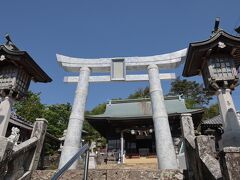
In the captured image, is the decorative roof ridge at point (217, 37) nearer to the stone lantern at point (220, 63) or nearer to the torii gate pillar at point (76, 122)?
the stone lantern at point (220, 63)

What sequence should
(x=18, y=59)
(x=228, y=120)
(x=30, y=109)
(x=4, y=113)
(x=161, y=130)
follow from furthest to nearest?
(x=30, y=109)
(x=161, y=130)
(x=18, y=59)
(x=4, y=113)
(x=228, y=120)

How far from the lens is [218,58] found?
6355 millimetres

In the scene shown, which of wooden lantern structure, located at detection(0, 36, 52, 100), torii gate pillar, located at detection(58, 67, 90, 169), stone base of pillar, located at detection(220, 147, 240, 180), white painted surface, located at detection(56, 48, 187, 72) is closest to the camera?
stone base of pillar, located at detection(220, 147, 240, 180)

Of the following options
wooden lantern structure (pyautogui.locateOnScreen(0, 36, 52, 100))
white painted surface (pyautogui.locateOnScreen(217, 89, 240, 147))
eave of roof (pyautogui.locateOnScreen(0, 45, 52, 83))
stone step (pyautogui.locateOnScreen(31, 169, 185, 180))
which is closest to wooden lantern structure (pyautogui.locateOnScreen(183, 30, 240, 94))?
white painted surface (pyautogui.locateOnScreen(217, 89, 240, 147))

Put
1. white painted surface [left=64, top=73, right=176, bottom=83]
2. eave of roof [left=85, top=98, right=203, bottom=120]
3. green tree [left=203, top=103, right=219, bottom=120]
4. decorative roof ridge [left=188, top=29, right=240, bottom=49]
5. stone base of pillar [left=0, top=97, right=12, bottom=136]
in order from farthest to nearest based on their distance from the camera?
green tree [left=203, top=103, right=219, bottom=120] < eave of roof [left=85, top=98, right=203, bottom=120] < white painted surface [left=64, top=73, right=176, bottom=83] < decorative roof ridge [left=188, top=29, right=240, bottom=49] < stone base of pillar [left=0, top=97, right=12, bottom=136]

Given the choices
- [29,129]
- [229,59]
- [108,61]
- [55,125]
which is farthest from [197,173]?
[55,125]

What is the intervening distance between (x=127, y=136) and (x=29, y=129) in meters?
8.21

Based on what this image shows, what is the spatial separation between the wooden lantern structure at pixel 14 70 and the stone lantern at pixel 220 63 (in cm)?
487

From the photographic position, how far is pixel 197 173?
4.21 m

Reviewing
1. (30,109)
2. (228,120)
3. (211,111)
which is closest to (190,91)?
(211,111)

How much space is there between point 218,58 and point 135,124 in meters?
12.1

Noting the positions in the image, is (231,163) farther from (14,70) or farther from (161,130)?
(14,70)

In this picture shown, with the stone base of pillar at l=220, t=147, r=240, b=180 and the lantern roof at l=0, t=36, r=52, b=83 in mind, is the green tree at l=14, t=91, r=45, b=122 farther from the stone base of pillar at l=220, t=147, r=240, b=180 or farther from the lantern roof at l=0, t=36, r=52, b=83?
the stone base of pillar at l=220, t=147, r=240, b=180

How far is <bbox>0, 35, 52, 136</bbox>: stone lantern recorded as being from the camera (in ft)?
20.3
